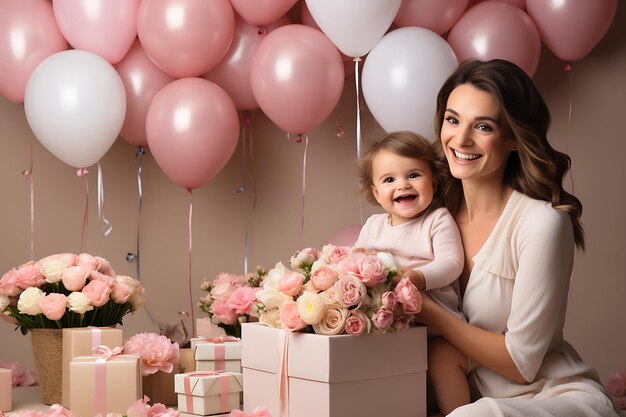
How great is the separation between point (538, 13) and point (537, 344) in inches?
59.3

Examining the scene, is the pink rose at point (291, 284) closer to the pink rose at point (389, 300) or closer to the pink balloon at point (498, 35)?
the pink rose at point (389, 300)

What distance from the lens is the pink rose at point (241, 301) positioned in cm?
251

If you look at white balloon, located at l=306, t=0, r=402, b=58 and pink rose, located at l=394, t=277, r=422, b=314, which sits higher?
white balloon, located at l=306, t=0, r=402, b=58

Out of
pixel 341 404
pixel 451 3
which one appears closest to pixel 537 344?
pixel 341 404

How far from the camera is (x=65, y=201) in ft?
11.9

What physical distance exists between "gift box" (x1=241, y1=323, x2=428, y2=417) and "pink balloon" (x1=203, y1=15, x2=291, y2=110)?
4.81 feet

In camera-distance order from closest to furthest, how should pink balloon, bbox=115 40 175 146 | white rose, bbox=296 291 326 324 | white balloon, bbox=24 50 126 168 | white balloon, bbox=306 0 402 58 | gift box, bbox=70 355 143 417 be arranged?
white rose, bbox=296 291 326 324 → gift box, bbox=70 355 143 417 → white balloon, bbox=306 0 402 58 → white balloon, bbox=24 50 126 168 → pink balloon, bbox=115 40 175 146

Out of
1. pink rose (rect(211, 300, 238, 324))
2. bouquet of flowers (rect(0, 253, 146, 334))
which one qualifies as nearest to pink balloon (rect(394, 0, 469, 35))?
pink rose (rect(211, 300, 238, 324))

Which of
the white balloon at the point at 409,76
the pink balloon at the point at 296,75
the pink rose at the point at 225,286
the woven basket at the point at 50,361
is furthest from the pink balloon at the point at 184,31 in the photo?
the woven basket at the point at 50,361

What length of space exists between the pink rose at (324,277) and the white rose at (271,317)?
4.3 inches

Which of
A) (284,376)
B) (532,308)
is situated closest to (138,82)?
(284,376)

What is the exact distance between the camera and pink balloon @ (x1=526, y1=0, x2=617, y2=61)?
9.66 feet

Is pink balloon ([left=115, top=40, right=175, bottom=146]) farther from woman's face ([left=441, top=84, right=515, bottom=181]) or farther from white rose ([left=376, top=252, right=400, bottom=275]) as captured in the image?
white rose ([left=376, top=252, right=400, bottom=275])

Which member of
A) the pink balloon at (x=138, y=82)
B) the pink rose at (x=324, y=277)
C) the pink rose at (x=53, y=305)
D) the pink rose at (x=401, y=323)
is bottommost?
the pink rose at (x=401, y=323)
